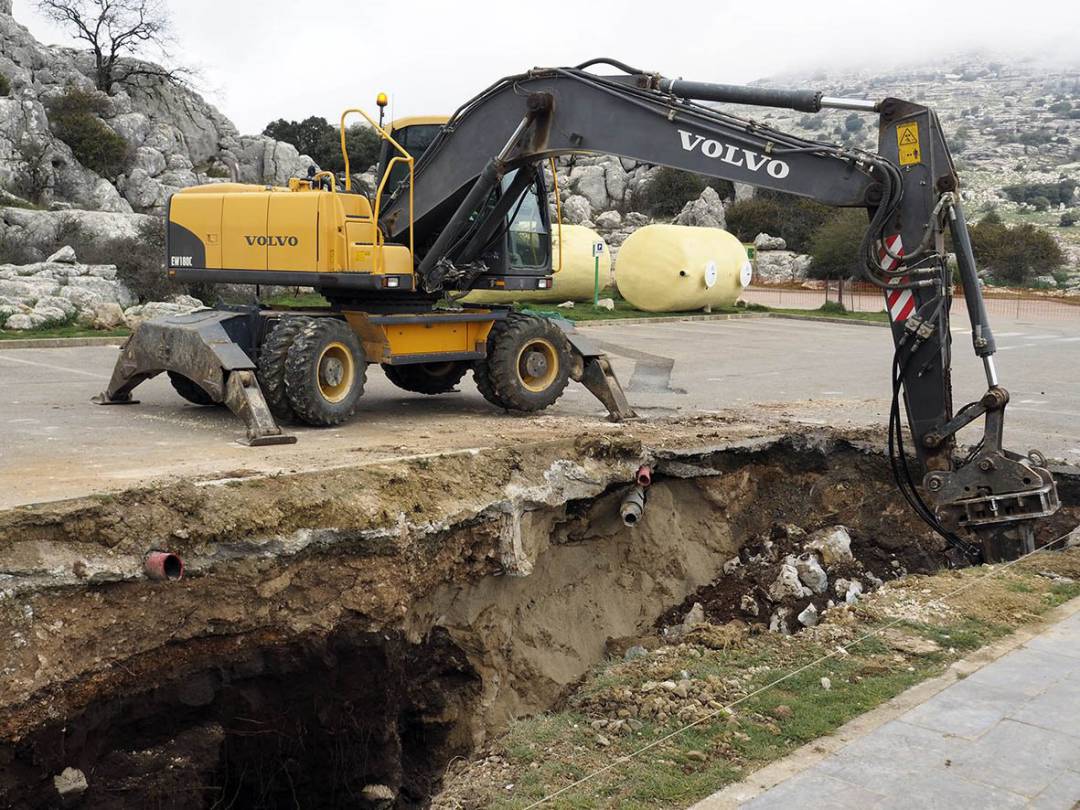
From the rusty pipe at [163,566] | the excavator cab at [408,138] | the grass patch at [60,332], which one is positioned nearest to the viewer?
the rusty pipe at [163,566]

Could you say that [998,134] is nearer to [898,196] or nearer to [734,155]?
[734,155]

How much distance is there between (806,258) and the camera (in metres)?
46.4

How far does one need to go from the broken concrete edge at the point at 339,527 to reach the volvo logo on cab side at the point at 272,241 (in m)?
3.18

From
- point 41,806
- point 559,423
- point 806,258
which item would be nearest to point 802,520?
point 559,423

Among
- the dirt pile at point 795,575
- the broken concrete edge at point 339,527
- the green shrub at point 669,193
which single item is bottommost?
the dirt pile at point 795,575

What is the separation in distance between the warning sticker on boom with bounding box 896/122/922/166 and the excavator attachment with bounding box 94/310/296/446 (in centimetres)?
543

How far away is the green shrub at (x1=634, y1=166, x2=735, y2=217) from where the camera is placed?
2237 inches

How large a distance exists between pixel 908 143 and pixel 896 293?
1.13m

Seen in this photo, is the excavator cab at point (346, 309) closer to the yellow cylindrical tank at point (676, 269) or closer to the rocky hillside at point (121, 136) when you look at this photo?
the yellow cylindrical tank at point (676, 269)

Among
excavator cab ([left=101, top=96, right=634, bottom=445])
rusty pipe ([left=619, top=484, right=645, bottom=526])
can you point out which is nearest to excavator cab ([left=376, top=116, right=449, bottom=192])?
excavator cab ([left=101, top=96, right=634, bottom=445])

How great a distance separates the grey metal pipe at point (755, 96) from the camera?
8.32m

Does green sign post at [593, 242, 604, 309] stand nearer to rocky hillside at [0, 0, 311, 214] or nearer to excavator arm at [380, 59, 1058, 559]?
rocky hillside at [0, 0, 311, 214]

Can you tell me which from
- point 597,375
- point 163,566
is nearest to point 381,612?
point 163,566

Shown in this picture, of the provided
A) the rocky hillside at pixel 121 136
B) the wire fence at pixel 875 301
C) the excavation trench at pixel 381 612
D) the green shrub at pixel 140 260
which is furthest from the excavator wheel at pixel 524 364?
the rocky hillside at pixel 121 136
